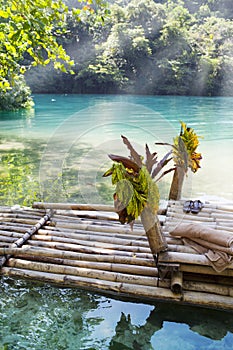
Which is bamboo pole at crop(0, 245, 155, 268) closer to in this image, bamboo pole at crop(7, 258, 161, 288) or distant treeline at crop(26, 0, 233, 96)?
bamboo pole at crop(7, 258, 161, 288)

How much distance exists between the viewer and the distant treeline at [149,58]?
29.7 metres

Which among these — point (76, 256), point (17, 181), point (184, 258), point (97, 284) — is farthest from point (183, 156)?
point (17, 181)

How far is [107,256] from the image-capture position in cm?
316

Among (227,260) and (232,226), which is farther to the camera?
(232,226)

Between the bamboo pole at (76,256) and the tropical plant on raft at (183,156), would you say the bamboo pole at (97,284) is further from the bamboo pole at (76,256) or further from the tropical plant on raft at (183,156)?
the tropical plant on raft at (183,156)

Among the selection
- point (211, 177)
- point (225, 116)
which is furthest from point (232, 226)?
point (225, 116)

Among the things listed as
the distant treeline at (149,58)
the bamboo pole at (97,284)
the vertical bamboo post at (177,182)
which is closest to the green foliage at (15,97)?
the distant treeline at (149,58)

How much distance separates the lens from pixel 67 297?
2.87 meters

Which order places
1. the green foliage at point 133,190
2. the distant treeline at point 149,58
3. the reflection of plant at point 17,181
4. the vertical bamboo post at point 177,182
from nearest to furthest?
the green foliage at point 133,190, the vertical bamboo post at point 177,182, the reflection of plant at point 17,181, the distant treeline at point 149,58

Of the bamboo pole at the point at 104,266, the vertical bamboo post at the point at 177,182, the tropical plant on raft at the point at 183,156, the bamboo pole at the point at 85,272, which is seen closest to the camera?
the bamboo pole at the point at 85,272

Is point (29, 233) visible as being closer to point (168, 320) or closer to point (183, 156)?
point (168, 320)

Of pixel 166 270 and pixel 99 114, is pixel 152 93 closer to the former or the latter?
pixel 99 114

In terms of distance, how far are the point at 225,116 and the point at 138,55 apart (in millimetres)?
15886

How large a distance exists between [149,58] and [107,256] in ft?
99.1
